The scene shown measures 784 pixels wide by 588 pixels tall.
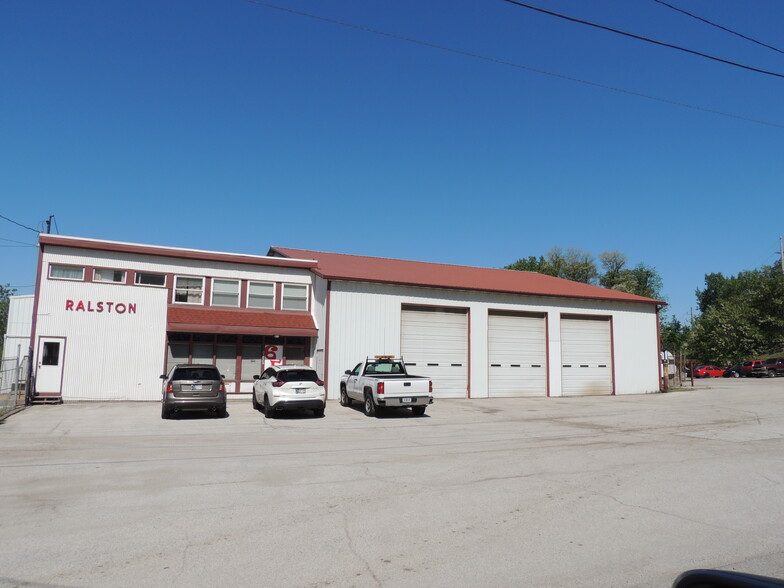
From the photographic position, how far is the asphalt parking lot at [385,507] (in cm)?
494

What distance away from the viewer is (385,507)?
6969mm

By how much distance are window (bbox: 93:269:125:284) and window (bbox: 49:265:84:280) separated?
55 cm

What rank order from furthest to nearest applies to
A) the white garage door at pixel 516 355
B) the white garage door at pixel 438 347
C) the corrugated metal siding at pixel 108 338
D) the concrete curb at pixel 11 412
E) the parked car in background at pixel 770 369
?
the parked car in background at pixel 770 369 < the white garage door at pixel 516 355 < the white garage door at pixel 438 347 < the corrugated metal siding at pixel 108 338 < the concrete curb at pixel 11 412

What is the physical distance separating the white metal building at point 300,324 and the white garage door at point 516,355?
Answer: 0.06 m

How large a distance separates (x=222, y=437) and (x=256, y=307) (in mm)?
12722

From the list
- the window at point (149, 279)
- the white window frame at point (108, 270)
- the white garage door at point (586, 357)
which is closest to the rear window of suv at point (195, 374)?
the window at point (149, 279)

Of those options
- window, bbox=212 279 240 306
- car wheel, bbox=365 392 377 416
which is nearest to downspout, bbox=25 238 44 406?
window, bbox=212 279 240 306

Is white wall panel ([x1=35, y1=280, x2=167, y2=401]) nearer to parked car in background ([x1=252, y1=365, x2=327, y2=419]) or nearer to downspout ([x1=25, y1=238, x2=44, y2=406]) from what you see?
downspout ([x1=25, y1=238, x2=44, y2=406])

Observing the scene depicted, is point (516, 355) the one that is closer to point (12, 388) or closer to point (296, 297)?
point (296, 297)

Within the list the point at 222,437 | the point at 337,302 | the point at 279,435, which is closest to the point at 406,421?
the point at 279,435

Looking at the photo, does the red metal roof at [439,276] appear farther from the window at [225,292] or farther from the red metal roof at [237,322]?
the window at [225,292]

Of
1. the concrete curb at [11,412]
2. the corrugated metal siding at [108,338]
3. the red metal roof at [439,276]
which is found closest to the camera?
the concrete curb at [11,412]

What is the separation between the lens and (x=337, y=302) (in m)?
24.2

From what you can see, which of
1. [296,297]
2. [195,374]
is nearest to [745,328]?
[296,297]
